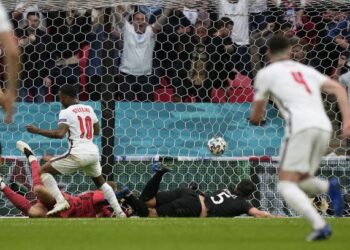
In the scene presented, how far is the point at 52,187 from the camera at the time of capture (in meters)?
14.7

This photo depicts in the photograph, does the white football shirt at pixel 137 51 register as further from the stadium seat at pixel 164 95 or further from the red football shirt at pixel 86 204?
the red football shirt at pixel 86 204

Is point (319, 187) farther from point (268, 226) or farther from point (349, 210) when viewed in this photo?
point (349, 210)

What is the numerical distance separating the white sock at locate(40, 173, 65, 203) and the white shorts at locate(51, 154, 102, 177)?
0.18 meters

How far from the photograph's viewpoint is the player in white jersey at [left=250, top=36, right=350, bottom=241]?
29.1 feet

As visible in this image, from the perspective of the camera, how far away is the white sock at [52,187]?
14.6m

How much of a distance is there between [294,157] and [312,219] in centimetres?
60

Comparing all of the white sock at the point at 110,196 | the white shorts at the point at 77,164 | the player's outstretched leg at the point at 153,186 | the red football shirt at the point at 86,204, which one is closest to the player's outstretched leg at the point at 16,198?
the red football shirt at the point at 86,204

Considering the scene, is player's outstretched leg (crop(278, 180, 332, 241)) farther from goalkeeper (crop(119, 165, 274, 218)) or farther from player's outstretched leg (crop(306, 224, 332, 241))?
goalkeeper (crop(119, 165, 274, 218))

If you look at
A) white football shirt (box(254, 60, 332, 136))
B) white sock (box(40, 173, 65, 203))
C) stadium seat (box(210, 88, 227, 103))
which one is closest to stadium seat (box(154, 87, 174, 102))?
stadium seat (box(210, 88, 227, 103))

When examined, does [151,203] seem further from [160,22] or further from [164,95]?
[160,22]

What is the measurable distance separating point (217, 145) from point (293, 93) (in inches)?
274

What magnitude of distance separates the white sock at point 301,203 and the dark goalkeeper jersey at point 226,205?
582 centimetres

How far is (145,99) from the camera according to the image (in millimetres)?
16219

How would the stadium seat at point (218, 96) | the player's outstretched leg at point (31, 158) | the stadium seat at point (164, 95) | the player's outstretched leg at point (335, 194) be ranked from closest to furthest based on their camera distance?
1. the player's outstretched leg at point (335, 194)
2. the player's outstretched leg at point (31, 158)
3. the stadium seat at point (218, 96)
4. the stadium seat at point (164, 95)
